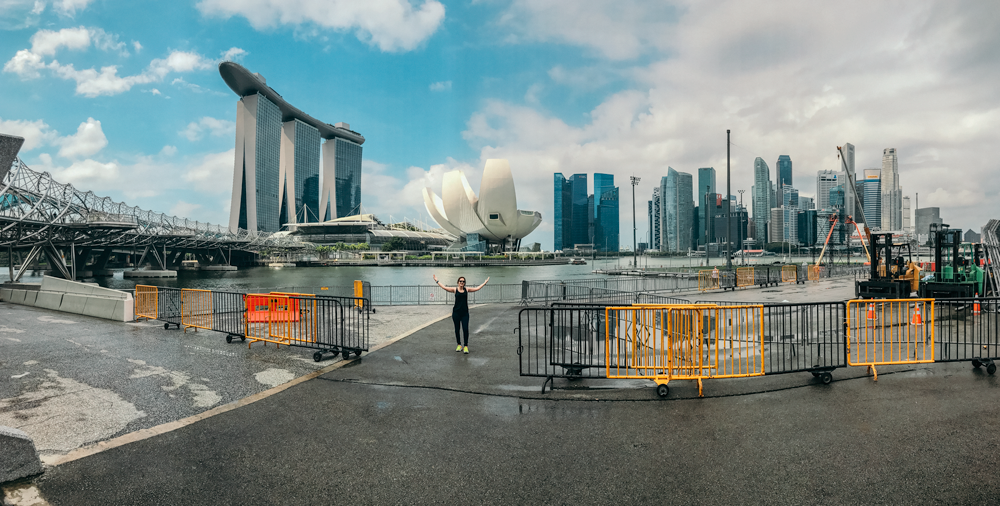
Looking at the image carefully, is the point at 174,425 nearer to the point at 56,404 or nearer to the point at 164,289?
the point at 56,404

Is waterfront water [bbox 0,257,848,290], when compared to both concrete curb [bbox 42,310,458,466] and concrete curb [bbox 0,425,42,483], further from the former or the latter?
concrete curb [bbox 0,425,42,483]

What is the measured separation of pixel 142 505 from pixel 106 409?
306cm

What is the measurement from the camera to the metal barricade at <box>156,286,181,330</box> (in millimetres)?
12898

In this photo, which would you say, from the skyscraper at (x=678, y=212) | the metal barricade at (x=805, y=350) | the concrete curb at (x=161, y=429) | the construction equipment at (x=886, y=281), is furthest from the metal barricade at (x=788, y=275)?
the skyscraper at (x=678, y=212)

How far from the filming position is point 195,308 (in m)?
12.3

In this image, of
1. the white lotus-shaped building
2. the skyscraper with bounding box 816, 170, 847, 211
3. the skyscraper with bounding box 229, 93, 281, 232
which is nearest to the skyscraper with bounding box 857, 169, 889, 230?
the skyscraper with bounding box 816, 170, 847, 211

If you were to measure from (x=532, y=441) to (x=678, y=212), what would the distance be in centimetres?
14580

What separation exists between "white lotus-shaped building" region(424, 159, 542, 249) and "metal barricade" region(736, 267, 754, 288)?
87.2 metres

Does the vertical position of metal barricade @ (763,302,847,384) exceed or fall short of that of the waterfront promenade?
it exceeds it

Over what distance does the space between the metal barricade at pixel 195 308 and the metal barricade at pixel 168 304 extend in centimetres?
76

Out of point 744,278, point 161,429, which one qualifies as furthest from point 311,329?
point 744,278

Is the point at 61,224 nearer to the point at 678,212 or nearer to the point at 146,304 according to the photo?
the point at 146,304

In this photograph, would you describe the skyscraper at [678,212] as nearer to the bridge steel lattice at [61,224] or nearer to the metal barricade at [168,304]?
the bridge steel lattice at [61,224]

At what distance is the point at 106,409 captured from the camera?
568 centimetres
